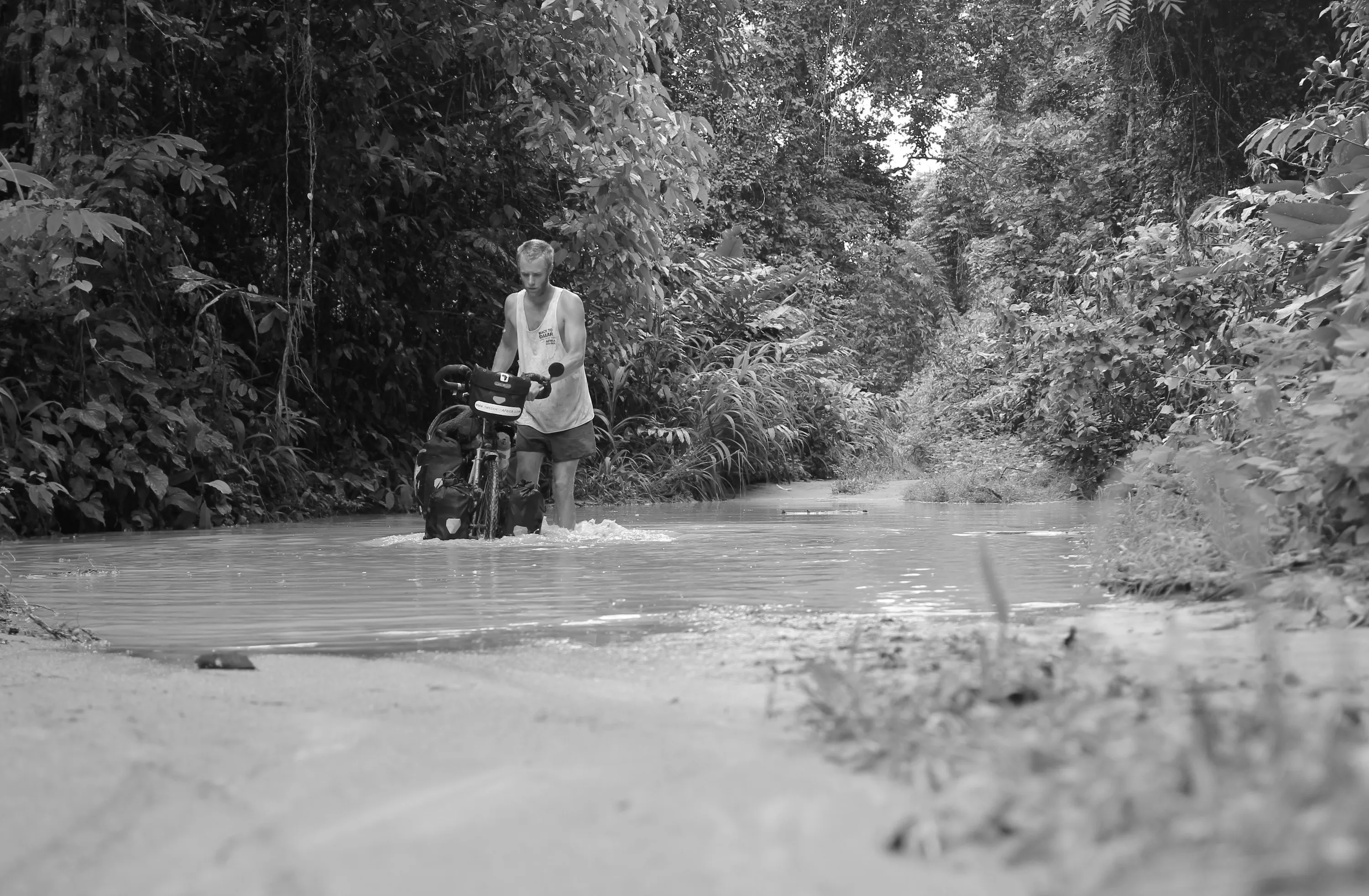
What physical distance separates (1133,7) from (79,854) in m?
16.0

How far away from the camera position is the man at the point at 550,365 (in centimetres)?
978

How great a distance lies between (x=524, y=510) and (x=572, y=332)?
1169mm

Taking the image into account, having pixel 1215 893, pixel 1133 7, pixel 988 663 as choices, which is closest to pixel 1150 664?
pixel 988 663

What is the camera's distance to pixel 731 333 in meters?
21.5

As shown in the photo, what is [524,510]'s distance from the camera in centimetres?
980

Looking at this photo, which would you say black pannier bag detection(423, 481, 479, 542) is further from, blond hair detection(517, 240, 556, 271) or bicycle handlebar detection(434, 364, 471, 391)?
blond hair detection(517, 240, 556, 271)

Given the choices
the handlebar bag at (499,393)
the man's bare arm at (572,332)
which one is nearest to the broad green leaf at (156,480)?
the handlebar bag at (499,393)

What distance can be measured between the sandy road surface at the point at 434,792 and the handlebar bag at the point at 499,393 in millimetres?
5560

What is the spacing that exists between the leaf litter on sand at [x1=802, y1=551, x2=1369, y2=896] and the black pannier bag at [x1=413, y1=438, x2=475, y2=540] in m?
6.88

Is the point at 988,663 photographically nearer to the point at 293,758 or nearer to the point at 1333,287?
the point at 293,758

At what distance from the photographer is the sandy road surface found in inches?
79.5

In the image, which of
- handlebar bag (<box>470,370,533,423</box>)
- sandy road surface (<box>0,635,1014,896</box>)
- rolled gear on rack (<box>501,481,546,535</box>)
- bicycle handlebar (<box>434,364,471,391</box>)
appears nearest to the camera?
sandy road surface (<box>0,635,1014,896</box>)

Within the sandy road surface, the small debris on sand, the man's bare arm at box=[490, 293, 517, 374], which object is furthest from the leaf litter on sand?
the man's bare arm at box=[490, 293, 517, 374]

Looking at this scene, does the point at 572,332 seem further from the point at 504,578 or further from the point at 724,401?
the point at 724,401
